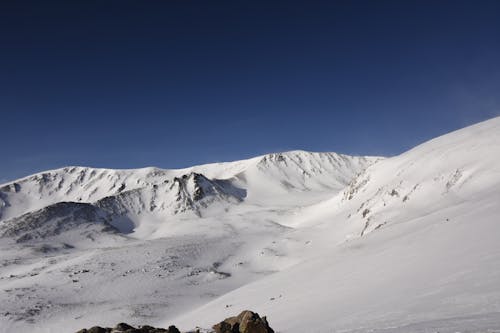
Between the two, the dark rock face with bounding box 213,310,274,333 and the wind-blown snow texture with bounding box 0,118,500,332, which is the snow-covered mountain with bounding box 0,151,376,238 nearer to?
the wind-blown snow texture with bounding box 0,118,500,332

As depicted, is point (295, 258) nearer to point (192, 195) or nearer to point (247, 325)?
point (247, 325)

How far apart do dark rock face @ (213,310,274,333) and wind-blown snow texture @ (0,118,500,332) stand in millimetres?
2065

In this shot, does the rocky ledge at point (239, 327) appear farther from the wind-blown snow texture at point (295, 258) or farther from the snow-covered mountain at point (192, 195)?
the snow-covered mountain at point (192, 195)

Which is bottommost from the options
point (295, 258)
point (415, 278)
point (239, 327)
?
point (239, 327)

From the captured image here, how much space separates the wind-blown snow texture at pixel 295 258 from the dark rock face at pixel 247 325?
6.78 feet

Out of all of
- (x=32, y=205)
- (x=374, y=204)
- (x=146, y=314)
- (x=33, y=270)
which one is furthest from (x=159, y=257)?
(x=32, y=205)

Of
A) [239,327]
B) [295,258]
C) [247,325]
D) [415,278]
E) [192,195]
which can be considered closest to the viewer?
[247,325]

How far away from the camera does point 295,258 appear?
59.2 m

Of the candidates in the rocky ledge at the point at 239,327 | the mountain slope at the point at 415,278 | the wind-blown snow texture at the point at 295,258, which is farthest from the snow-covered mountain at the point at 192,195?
the rocky ledge at the point at 239,327

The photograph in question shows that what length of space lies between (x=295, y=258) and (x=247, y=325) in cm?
4599

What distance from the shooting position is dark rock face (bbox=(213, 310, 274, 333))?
1444cm

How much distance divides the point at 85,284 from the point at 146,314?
1581cm

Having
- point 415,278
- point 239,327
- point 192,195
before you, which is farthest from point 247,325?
point 192,195

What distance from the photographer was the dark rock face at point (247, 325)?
14.4m
